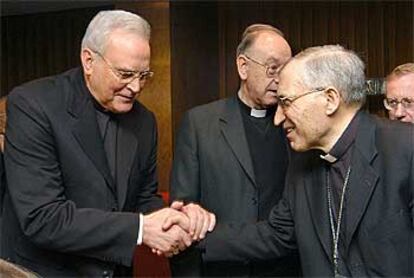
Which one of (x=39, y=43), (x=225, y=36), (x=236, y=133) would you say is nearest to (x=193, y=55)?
(x=225, y=36)

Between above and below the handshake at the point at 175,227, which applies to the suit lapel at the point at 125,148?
above

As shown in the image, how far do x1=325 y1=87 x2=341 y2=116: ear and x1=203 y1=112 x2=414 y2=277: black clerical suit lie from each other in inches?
3.4

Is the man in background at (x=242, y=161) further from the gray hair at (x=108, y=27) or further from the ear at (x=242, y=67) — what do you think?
the gray hair at (x=108, y=27)

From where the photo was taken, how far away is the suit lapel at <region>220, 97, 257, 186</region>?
2578 millimetres

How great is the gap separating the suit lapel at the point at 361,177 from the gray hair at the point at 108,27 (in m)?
0.74

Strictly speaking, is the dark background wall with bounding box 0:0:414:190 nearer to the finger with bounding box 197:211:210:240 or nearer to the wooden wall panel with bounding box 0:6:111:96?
the wooden wall panel with bounding box 0:6:111:96

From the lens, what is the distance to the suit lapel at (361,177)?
1974mm

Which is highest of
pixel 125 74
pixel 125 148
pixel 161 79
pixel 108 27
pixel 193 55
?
pixel 108 27

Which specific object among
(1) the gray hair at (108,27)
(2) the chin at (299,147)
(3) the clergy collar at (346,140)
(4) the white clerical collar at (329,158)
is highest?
(1) the gray hair at (108,27)

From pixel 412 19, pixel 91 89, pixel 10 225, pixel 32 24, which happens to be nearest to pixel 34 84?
pixel 91 89

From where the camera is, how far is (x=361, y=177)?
1.99m

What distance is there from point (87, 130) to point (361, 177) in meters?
0.84

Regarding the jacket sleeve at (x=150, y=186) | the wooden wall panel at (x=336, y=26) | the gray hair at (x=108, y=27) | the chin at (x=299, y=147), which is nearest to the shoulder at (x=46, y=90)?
the gray hair at (x=108, y=27)

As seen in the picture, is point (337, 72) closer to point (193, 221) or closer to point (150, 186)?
point (193, 221)
